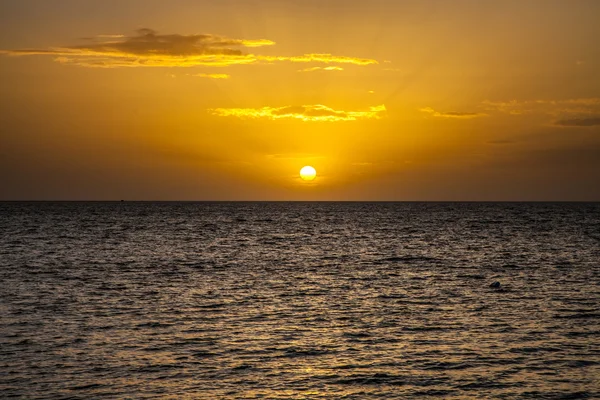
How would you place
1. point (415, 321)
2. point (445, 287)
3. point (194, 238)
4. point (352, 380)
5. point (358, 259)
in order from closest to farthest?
point (352, 380), point (415, 321), point (445, 287), point (358, 259), point (194, 238)

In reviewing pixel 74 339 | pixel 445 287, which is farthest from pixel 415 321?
pixel 74 339

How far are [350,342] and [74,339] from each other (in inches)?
502

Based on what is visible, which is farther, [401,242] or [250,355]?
[401,242]

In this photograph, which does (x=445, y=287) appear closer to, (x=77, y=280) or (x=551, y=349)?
(x=551, y=349)

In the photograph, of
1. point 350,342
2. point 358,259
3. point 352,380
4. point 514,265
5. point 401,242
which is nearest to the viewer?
point 352,380

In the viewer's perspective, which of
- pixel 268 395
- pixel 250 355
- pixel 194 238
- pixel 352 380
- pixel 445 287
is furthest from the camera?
pixel 194 238

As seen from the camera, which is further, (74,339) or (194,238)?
(194,238)

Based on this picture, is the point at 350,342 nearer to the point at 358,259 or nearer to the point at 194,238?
the point at 358,259

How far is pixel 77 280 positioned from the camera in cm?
5069

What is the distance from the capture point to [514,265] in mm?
63688

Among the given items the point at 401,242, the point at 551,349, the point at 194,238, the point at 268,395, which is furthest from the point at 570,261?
the point at 194,238

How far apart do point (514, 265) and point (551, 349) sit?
3686 centimetres

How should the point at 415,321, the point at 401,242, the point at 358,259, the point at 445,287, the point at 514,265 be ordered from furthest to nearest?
the point at 401,242 → the point at 358,259 → the point at 514,265 → the point at 445,287 → the point at 415,321

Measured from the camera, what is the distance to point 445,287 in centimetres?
4775
